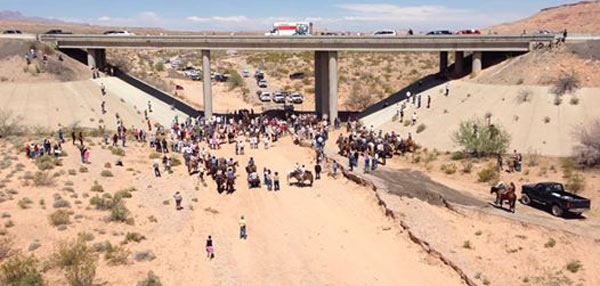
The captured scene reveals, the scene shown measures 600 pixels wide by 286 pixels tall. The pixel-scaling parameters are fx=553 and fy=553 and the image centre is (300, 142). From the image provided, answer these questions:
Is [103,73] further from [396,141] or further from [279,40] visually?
[396,141]

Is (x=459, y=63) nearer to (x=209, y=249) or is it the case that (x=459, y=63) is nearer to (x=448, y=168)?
(x=448, y=168)

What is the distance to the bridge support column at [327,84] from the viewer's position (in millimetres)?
51875

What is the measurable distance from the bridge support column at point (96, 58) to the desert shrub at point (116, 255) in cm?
4053

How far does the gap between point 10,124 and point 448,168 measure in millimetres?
34737

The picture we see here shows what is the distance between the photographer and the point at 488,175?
3269 cm

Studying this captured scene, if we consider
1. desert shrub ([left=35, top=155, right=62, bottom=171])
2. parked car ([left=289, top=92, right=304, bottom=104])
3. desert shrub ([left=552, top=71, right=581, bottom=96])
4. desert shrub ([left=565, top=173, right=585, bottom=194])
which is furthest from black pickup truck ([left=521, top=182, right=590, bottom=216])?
parked car ([left=289, top=92, right=304, bottom=104])

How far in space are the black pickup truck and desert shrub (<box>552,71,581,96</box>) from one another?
16853 mm


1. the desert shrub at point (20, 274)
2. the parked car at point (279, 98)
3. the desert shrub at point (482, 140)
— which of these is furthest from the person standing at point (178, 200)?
the parked car at point (279, 98)

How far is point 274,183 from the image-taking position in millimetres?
32656

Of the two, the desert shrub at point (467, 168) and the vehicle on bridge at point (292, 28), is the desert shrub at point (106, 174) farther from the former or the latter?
the vehicle on bridge at point (292, 28)

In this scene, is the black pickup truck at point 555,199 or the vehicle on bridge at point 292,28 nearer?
the black pickup truck at point 555,199

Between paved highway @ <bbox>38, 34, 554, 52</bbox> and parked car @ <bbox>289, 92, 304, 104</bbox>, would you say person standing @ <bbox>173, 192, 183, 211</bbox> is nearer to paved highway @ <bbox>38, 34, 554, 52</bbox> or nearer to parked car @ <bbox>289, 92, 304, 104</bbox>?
paved highway @ <bbox>38, 34, 554, 52</bbox>

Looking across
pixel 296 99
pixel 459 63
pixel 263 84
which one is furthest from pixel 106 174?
pixel 263 84

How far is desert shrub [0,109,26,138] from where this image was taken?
43250mm
